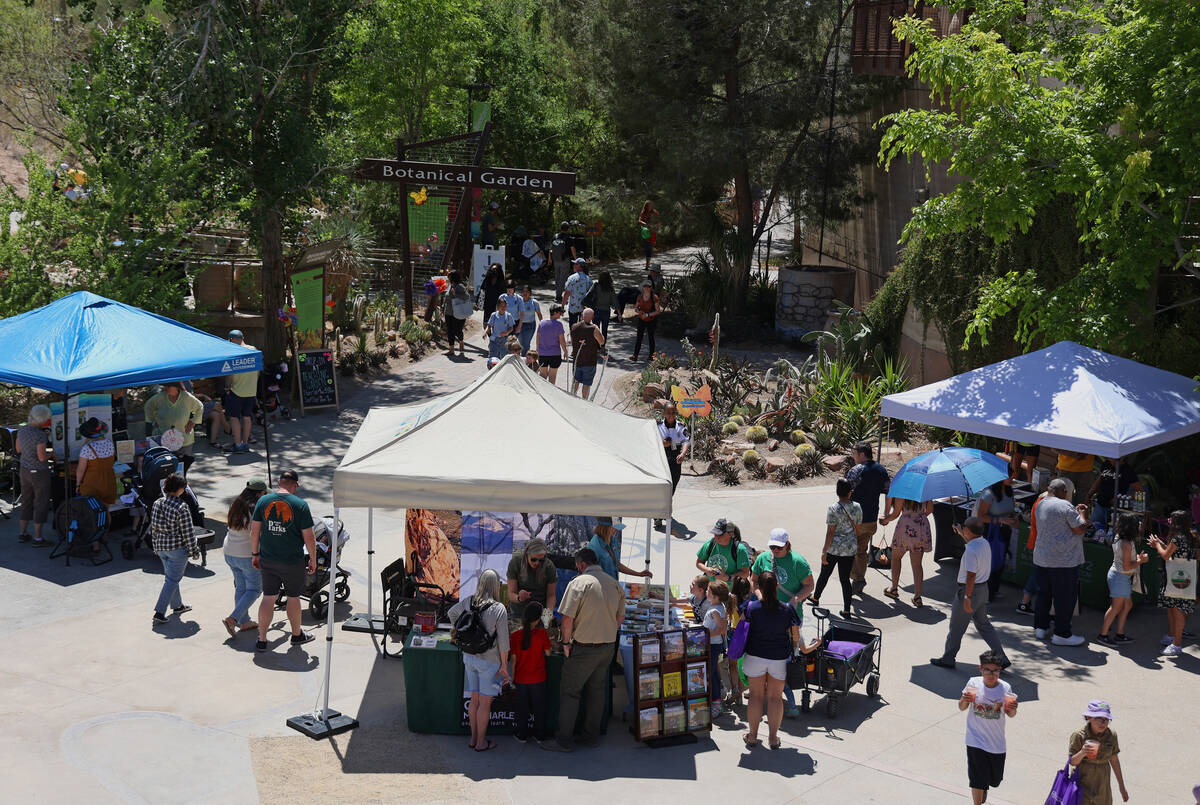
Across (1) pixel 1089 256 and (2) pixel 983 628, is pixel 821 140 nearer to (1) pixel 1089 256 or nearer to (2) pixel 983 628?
(1) pixel 1089 256

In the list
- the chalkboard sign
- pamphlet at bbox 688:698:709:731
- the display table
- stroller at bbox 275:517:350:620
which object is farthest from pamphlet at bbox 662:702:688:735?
the chalkboard sign

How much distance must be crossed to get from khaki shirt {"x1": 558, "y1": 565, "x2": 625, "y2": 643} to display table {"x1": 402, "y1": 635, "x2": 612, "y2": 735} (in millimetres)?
441

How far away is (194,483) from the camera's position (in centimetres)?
1517

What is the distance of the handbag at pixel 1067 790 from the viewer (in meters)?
6.99

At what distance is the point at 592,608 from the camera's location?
340 inches

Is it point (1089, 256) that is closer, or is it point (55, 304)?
point (55, 304)

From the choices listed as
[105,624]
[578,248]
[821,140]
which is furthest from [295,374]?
[578,248]

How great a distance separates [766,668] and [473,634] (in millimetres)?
2232

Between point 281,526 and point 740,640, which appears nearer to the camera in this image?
point 740,640

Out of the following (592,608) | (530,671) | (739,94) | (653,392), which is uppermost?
(739,94)

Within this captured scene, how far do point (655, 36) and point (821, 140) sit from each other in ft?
14.0

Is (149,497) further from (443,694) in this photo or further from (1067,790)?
(1067,790)

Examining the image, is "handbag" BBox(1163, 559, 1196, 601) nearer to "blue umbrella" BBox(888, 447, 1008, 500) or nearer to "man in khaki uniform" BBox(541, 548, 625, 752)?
"blue umbrella" BBox(888, 447, 1008, 500)

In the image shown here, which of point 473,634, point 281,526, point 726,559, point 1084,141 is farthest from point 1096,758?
point 1084,141
